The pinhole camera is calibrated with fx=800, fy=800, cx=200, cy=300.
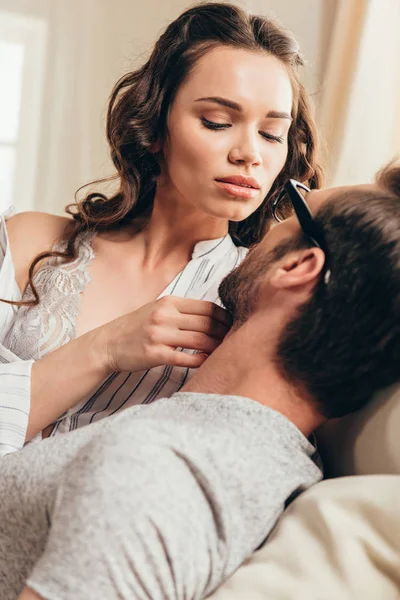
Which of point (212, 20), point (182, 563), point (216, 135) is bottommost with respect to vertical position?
point (182, 563)

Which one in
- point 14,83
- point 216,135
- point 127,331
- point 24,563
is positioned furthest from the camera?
point 14,83

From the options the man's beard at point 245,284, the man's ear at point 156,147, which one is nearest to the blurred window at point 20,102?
the man's ear at point 156,147

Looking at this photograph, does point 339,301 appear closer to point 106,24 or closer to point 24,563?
point 24,563

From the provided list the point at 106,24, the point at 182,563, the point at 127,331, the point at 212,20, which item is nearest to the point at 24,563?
the point at 182,563

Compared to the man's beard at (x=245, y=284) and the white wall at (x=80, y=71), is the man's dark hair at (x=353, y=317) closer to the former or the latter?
the man's beard at (x=245, y=284)

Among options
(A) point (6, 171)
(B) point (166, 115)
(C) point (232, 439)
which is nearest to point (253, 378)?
(C) point (232, 439)

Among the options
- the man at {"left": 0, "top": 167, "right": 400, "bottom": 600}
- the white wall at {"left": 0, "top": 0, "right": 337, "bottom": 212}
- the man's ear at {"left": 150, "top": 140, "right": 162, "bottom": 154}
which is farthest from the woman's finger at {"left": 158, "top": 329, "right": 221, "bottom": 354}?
the white wall at {"left": 0, "top": 0, "right": 337, "bottom": 212}

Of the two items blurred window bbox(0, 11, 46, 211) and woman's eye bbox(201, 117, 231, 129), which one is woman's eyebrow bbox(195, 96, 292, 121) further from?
blurred window bbox(0, 11, 46, 211)

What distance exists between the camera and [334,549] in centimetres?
84

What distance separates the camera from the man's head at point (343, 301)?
97 centimetres

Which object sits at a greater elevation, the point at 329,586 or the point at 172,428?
the point at 172,428

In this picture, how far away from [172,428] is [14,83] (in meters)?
2.76

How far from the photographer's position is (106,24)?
3.32m

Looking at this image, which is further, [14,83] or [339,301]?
[14,83]
